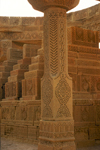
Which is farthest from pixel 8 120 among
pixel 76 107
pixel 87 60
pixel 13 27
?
pixel 13 27

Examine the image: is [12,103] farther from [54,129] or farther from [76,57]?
[54,129]

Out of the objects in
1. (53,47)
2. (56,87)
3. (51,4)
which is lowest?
(56,87)

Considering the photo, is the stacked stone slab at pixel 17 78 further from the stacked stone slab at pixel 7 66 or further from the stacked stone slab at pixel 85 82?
the stacked stone slab at pixel 85 82

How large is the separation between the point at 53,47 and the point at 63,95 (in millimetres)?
1046

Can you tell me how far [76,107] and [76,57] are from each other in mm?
1978

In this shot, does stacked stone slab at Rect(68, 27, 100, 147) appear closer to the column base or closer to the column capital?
the column base

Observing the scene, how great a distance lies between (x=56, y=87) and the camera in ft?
17.0

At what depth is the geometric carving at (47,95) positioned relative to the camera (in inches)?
205

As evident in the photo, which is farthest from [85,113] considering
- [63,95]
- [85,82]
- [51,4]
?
[51,4]

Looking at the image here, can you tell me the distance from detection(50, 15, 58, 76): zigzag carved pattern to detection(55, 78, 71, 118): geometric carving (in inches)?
11.4

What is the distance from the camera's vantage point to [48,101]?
5.25m

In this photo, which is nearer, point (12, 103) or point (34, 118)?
point (34, 118)

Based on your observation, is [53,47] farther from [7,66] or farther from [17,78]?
[7,66]

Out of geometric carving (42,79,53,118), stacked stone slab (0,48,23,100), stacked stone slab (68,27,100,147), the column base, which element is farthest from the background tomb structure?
stacked stone slab (0,48,23,100)
